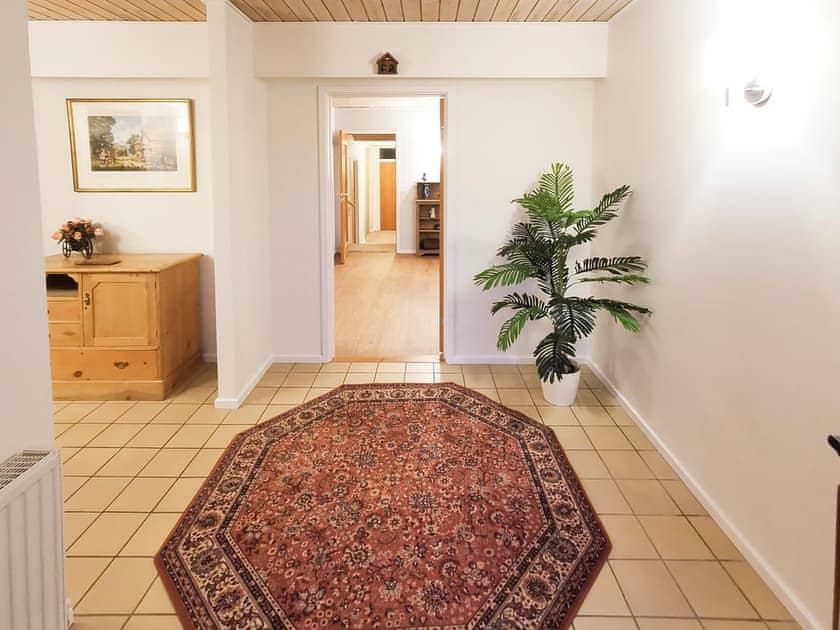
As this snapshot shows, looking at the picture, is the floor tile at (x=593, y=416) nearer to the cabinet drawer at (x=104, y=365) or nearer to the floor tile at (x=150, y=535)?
the floor tile at (x=150, y=535)

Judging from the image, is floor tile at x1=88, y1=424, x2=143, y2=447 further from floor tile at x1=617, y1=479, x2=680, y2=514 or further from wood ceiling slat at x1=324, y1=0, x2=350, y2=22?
wood ceiling slat at x1=324, y1=0, x2=350, y2=22

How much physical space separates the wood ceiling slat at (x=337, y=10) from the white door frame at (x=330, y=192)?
1.51 feet

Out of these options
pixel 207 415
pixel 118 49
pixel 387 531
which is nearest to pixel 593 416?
pixel 387 531

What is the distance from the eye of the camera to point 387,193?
1540 centimetres

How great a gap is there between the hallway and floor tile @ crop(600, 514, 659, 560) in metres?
2.57

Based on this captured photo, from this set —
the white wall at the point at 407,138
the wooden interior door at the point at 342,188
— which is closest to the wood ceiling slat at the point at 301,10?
the wooden interior door at the point at 342,188

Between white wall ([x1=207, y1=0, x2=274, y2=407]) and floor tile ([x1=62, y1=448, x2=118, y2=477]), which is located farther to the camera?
white wall ([x1=207, y1=0, x2=274, y2=407])

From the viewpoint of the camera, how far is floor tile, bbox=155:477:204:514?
263cm

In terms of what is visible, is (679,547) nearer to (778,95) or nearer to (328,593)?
(328,593)

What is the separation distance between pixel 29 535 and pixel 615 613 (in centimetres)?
168

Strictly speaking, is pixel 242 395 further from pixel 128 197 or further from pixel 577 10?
pixel 577 10

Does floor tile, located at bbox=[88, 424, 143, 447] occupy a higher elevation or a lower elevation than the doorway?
lower

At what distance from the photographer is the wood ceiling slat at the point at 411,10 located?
12.2 ft

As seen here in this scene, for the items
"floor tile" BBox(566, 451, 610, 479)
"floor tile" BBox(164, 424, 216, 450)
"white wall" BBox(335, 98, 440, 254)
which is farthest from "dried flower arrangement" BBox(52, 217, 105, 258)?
"white wall" BBox(335, 98, 440, 254)
